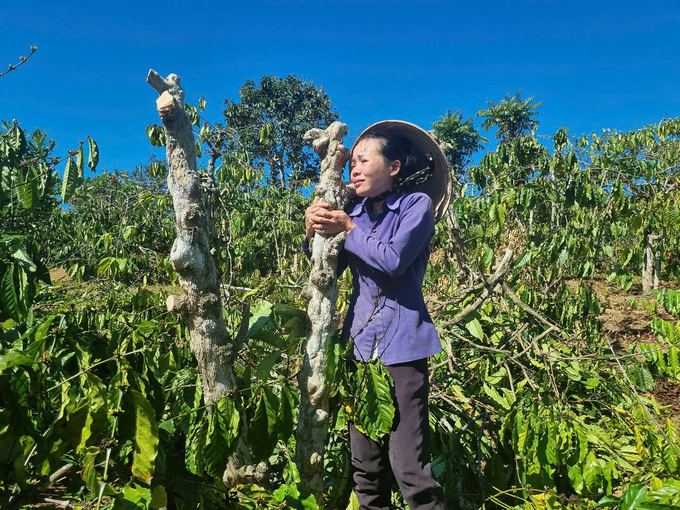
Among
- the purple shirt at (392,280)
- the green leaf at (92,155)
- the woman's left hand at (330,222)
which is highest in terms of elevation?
the green leaf at (92,155)

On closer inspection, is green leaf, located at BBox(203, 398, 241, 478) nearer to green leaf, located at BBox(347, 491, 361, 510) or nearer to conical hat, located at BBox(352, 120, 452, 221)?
green leaf, located at BBox(347, 491, 361, 510)

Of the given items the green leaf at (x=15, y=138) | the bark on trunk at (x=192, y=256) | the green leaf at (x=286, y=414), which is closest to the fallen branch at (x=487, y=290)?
the green leaf at (x=286, y=414)

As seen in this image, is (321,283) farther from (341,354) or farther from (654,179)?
(654,179)

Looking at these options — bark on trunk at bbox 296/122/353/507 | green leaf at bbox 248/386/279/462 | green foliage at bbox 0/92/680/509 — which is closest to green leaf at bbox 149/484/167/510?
green foliage at bbox 0/92/680/509

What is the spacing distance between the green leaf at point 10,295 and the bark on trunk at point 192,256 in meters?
0.41

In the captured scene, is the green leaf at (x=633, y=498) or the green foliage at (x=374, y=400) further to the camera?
the green foliage at (x=374, y=400)

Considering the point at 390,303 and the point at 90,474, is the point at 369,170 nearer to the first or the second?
the point at 390,303

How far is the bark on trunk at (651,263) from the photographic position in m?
6.73

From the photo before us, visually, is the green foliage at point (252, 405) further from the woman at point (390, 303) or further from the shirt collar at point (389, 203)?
the shirt collar at point (389, 203)

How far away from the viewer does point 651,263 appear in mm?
6930

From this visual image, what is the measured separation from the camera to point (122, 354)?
111cm

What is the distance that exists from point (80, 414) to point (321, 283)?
28.5 inches

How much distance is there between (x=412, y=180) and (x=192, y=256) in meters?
0.88

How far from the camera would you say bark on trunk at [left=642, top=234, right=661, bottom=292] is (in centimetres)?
673
